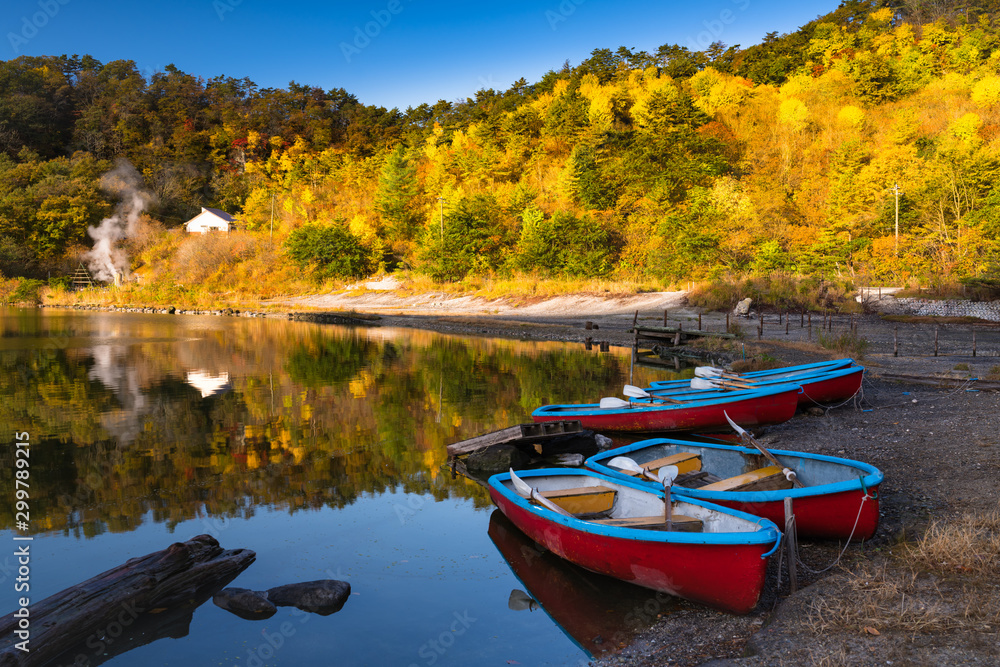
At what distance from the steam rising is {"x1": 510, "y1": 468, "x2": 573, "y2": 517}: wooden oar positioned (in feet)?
253

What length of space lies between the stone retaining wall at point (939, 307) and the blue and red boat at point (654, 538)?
29.8 metres

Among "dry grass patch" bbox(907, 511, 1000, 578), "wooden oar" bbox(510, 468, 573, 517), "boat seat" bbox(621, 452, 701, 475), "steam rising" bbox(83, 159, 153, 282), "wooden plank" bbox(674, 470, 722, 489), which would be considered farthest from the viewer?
"steam rising" bbox(83, 159, 153, 282)

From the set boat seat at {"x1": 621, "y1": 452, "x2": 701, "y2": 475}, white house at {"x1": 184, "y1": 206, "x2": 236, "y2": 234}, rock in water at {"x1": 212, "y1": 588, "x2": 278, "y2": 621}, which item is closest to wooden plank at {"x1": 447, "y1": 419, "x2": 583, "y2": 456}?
boat seat at {"x1": 621, "y1": 452, "x2": 701, "y2": 475}

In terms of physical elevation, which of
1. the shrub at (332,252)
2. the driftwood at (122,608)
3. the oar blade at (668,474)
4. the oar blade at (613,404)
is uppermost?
the shrub at (332,252)

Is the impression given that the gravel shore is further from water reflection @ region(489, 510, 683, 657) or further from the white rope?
water reflection @ region(489, 510, 683, 657)

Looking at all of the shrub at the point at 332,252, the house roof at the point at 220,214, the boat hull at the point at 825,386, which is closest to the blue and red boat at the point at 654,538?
the boat hull at the point at 825,386

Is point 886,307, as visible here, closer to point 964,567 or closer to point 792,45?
point 964,567

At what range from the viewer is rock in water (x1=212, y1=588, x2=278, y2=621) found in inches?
239

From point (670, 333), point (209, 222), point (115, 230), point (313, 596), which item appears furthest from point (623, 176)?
point (115, 230)

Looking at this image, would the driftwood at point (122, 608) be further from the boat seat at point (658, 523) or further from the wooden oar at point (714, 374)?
the wooden oar at point (714, 374)

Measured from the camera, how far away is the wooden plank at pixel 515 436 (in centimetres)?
1072

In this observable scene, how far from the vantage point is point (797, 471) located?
7387 millimetres

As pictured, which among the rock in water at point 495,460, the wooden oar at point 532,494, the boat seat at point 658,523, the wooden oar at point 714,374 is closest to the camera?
the boat seat at point 658,523

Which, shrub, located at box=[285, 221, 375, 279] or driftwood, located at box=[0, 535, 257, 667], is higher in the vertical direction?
shrub, located at box=[285, 221, 375, 279]
